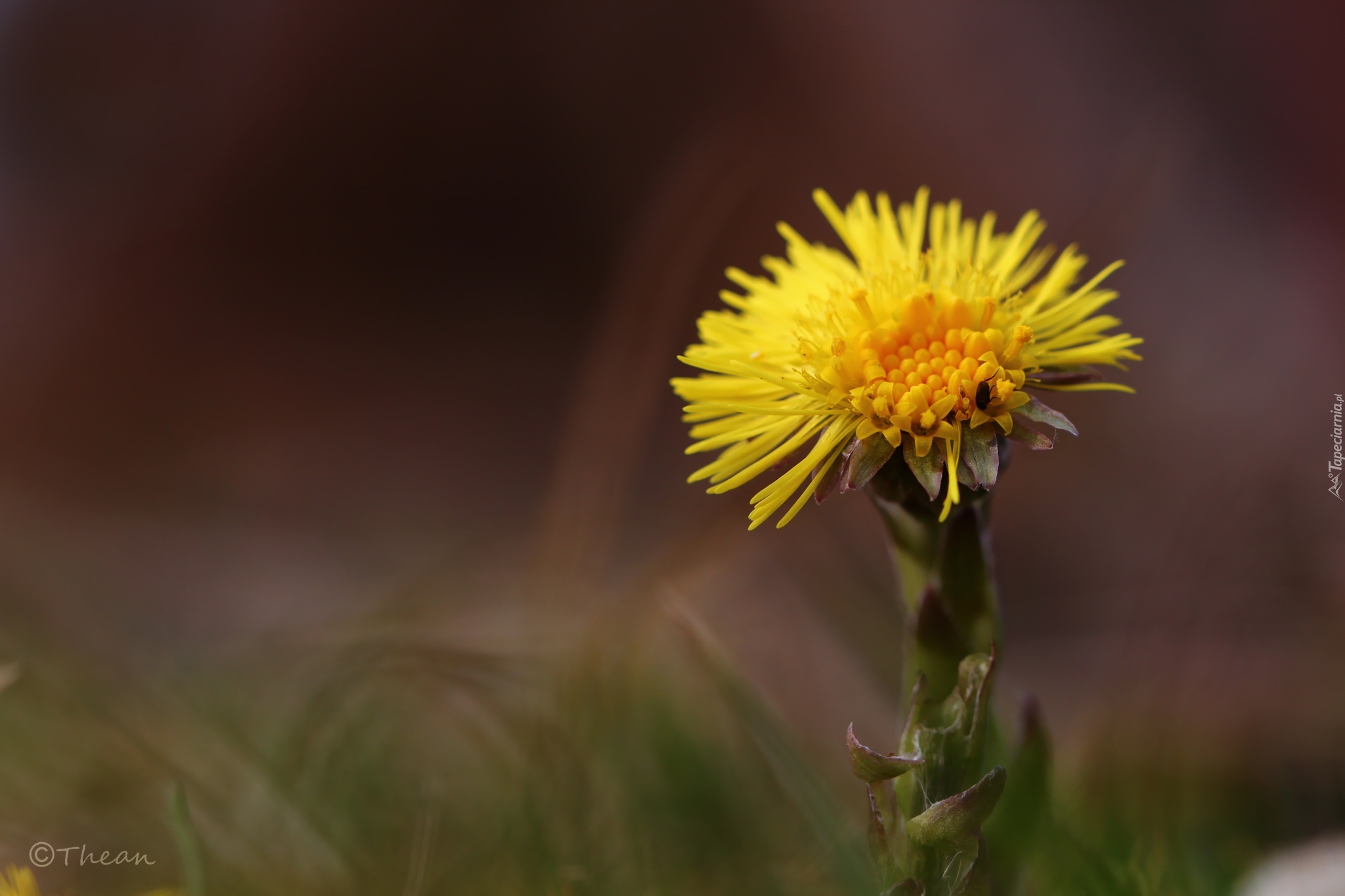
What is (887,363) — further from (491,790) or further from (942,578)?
(491,790)

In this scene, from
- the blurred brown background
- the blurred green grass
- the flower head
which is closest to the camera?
the flower head

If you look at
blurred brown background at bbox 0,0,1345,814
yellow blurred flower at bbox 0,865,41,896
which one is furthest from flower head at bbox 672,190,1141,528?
blurred brown background at bbox 0,0,1345,814

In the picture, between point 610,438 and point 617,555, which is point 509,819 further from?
point 617,555

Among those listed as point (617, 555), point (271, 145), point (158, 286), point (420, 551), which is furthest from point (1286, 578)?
point (158, 286)

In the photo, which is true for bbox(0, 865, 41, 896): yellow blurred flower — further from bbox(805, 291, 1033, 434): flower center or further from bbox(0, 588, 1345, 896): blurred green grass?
bbox(805, 291, 1033, 434): flower center

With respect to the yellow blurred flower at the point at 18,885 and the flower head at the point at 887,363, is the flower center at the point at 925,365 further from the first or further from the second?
the yellow blurred flower at the point at 18,885

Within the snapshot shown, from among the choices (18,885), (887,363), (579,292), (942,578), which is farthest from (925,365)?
(579,292)
